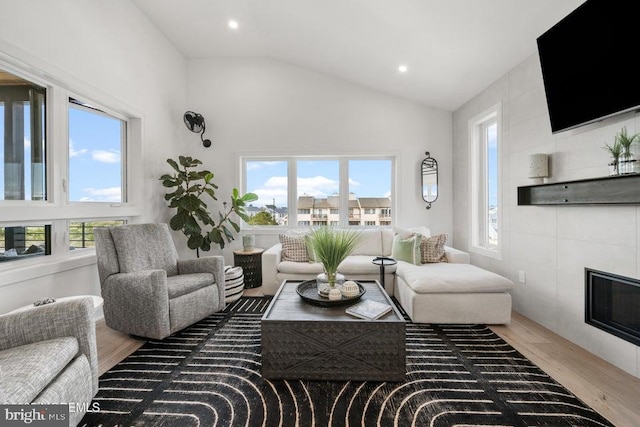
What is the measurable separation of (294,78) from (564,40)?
3144mm

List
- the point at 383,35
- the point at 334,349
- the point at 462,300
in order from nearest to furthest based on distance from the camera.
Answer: the point at 334,349 → the point at 462,300 → the point at 383,35

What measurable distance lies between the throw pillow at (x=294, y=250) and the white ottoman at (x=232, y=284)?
1.92 feet

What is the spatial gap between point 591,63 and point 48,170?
414 centimetres

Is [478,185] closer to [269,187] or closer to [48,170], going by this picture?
[269,187]

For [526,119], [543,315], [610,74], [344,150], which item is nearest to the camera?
[610,74]

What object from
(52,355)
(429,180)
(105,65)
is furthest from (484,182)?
(105,65)

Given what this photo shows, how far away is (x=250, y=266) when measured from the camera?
373cm

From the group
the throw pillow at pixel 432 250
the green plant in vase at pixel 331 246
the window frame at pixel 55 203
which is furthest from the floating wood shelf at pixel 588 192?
the window frame at pixel 55 203

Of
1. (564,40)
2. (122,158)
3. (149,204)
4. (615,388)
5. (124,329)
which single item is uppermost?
(564,40)

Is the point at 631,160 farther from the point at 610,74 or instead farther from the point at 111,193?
the point at 111,193

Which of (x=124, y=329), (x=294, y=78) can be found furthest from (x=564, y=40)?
(x=124, y=329)

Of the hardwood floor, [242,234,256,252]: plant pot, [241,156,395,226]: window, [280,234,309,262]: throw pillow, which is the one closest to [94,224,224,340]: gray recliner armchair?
the hardwood floor

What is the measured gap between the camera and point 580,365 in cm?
192

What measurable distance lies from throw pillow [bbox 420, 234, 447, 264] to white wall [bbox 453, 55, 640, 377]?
1.94 feet
